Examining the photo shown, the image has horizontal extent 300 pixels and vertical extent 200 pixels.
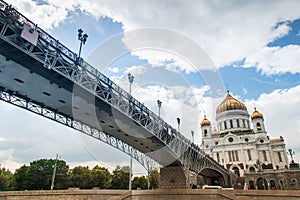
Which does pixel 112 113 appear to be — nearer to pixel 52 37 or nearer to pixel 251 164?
pixel 52 37

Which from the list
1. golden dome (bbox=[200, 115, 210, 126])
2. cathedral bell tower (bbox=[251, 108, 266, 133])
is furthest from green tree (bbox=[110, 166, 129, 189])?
cathedral bell tower (bbox=[251, 108, 266, 133])

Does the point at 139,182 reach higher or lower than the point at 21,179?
lower

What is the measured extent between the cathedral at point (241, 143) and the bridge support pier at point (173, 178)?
3749cm

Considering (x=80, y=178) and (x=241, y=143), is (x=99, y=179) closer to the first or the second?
(x=80, y=178)

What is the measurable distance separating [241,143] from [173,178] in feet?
146

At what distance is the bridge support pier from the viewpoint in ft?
118

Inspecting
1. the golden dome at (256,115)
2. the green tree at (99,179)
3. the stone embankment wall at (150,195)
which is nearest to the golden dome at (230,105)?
the golden dome at (256,115)

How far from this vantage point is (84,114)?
23953 mm

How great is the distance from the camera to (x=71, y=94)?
19.5 m

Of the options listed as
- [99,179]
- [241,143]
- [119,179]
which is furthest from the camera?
[241,143]

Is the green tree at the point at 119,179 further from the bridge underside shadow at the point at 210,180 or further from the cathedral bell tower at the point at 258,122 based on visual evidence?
the cathedral bell tower at the point at 258,122

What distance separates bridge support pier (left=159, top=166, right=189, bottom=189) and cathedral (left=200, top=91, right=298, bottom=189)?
1476 inches

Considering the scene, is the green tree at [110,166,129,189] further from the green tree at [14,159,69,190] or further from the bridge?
the bridge

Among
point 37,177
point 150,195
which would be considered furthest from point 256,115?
point 37,177
